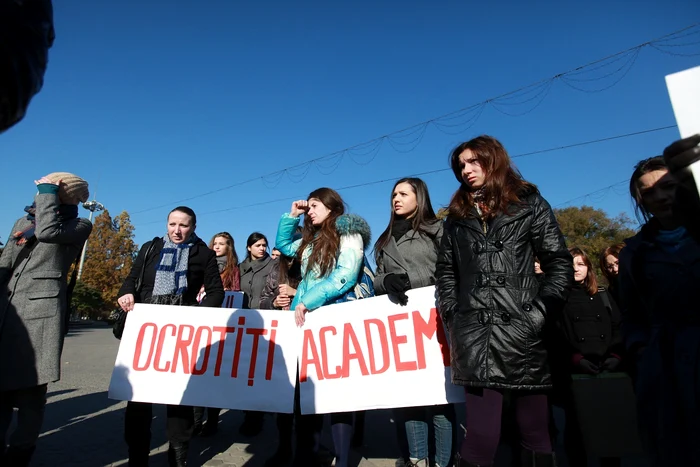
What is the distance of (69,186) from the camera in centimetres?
278

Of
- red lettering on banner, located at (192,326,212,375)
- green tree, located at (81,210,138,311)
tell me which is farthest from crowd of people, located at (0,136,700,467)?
green tree, located at (81,210,138,311)

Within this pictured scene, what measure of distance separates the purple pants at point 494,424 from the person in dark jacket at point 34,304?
8.34 feet

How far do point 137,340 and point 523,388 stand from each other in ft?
9.22

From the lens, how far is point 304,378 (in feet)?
9.72

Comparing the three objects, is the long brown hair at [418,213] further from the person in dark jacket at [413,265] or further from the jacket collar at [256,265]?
the jacket collar at [256,265]

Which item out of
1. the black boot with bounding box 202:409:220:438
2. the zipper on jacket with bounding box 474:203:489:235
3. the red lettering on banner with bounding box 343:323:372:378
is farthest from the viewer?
the black boot with bounding box 202:409:220:438

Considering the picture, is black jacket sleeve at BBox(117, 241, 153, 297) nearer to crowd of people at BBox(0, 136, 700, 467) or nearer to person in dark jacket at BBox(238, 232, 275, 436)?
crowd of people at BBox(0, 136, 700, 467)

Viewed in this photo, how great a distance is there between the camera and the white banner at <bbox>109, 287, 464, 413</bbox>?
279cm

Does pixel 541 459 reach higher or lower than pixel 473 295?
lower

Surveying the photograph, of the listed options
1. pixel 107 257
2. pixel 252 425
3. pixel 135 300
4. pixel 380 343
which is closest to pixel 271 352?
pixel 380 343

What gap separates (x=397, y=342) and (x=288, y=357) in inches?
32.3

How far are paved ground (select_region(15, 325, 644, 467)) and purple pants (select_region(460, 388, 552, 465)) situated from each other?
1.48 meters

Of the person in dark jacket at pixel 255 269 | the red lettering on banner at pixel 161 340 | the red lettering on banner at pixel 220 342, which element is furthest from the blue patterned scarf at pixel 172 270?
the person in dark jacket at pixel 255 269

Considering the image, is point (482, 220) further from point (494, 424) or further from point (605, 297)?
point (605, 297)
